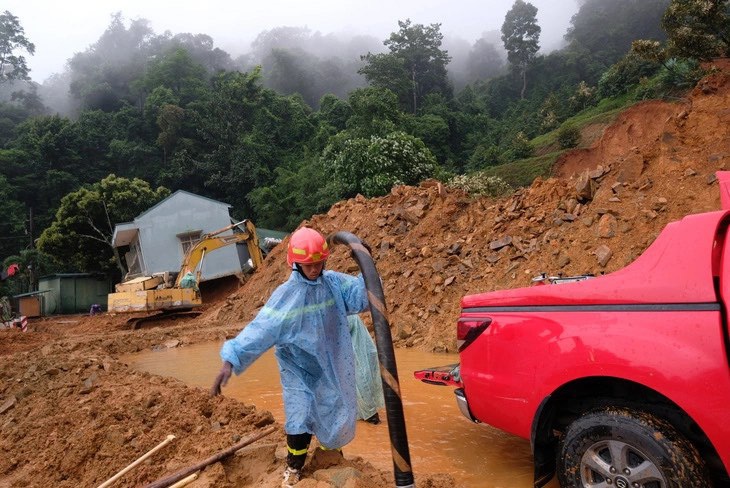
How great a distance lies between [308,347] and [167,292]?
14.4m

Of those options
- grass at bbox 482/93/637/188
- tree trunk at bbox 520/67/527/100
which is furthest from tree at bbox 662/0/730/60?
tree trunk at bbox 520/67/527/100

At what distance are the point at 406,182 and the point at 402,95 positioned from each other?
26898 millimetres

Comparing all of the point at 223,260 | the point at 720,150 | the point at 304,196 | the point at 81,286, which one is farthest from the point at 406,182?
the point at 81,286

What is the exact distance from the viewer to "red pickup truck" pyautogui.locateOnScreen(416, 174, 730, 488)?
7.39 ft

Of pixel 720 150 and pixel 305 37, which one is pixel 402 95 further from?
pixel 305 37

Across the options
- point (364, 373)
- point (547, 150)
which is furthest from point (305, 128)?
point (364, 373)

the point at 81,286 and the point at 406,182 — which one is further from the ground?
the point at 406,182

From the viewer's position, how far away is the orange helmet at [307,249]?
3072 mm

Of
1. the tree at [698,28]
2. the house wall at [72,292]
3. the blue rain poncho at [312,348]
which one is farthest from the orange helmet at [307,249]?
the house wall at [72,292]

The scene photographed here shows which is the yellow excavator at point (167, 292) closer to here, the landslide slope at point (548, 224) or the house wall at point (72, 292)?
the landslide slope at point (548, 224)

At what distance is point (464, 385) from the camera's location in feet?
11.1

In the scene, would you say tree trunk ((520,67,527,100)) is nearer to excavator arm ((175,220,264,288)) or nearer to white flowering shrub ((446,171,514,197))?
white flowering shrub ((446,171,514,197))

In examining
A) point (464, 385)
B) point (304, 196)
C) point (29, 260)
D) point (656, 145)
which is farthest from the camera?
point (29, 260)

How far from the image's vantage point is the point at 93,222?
28.5m
